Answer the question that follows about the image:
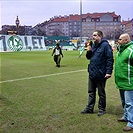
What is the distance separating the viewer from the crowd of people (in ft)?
16.3

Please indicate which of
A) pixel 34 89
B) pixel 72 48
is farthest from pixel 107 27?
pixel 34 89

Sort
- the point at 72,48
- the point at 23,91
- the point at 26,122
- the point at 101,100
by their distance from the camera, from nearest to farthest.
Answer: the point at 26,122 < the point at 101,100 < the point at 23,91 < the point at 72,48

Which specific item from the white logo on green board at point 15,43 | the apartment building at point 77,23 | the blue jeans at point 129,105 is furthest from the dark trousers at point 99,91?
the apartment building at point 77,23

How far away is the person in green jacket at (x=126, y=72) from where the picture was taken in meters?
4.92

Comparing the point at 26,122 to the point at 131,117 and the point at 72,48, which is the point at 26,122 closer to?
the point at 131,117

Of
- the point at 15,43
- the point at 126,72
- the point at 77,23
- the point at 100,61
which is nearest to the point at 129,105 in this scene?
the point at 126,72

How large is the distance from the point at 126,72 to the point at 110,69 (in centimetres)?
59

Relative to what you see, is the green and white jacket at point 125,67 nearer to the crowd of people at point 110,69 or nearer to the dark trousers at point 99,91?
the crowd of people at point 110,69

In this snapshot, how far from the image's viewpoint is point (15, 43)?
48.1m

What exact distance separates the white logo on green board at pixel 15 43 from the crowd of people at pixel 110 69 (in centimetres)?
4229

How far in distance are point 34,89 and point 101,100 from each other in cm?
375

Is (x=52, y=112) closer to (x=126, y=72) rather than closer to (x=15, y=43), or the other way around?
(x=126, y=72)

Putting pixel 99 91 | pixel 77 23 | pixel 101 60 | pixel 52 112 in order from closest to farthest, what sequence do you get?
1. pixel 101 60
2. pixel 99 91
3. pixel 52 112
4. pixel 77 23

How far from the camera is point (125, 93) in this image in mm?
5066
